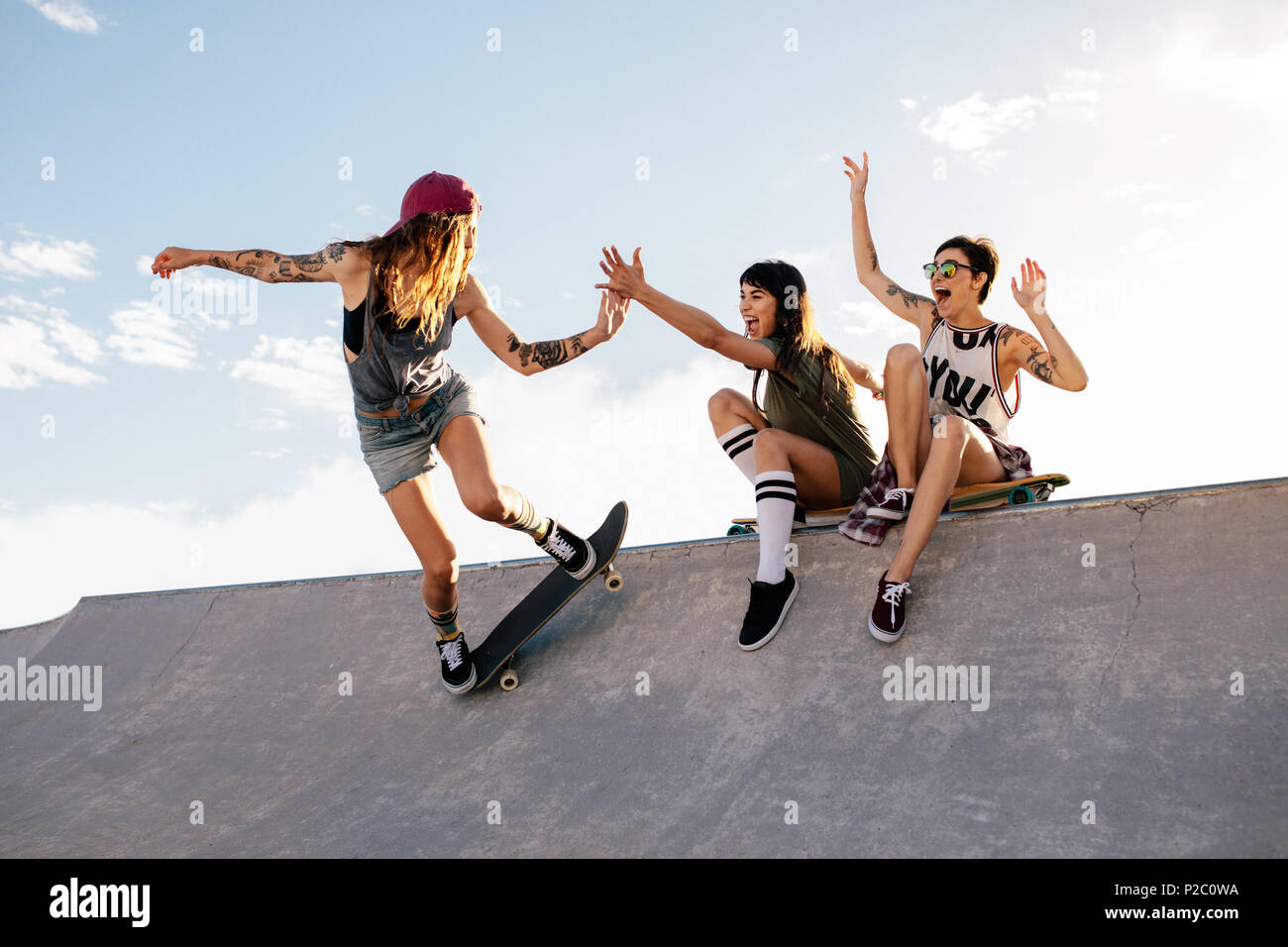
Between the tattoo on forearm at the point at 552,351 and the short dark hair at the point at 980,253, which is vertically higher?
the short dark hair at the point at 980,253

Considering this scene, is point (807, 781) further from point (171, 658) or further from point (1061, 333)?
point (171, 658)

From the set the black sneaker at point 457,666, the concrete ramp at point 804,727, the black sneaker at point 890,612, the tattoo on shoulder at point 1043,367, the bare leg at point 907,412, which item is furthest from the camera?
the black sneaker at point 457,666

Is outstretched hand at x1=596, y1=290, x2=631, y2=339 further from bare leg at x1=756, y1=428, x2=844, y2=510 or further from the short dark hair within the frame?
the short dark hair

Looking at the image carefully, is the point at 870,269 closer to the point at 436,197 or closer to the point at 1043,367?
the point at 1043,367

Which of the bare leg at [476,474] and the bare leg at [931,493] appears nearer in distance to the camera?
the bare leg at [931,493]

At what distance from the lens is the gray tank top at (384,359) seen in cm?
435

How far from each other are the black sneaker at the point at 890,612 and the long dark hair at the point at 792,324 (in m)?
1.10

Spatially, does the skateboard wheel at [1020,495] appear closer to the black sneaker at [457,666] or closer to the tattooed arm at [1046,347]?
the tattooed arm at [1046,347]

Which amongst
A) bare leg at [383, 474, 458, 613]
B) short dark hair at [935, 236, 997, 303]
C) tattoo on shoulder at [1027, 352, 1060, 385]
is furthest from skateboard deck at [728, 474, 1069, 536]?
bare leg at [383, 474, 458, 613]

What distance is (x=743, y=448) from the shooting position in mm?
4629

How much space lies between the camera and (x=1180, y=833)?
9.30ft

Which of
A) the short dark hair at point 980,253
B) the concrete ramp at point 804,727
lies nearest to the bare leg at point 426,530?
the concrete ramp at point 804,727
